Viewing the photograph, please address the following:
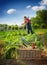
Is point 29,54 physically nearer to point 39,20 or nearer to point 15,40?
point 15,40

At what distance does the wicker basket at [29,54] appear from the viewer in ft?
5.58

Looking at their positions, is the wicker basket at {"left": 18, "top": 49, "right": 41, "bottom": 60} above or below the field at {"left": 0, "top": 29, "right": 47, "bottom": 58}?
below

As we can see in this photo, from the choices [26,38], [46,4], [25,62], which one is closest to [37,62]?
[25,62]

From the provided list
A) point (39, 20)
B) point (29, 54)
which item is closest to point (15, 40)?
point (29, 54)

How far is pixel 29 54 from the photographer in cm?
172

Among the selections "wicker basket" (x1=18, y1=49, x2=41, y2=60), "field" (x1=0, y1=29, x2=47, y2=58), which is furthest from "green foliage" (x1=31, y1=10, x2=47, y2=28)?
"wicker basket" (x1=18, y1=49, x2=41, y2=60)

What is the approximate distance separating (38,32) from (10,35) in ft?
1.04

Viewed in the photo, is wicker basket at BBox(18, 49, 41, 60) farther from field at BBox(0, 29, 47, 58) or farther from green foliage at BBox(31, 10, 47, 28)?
green foliage at BBox(31, 10, 47, 28)

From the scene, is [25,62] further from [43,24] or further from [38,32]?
[43,24]

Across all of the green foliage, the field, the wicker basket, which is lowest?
the wicker basket

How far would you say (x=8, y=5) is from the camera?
177 cm

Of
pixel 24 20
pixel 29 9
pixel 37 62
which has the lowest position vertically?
pixel 37 62

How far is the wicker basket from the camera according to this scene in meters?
1.70

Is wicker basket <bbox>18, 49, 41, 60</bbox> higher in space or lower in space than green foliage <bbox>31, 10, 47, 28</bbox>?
lower
